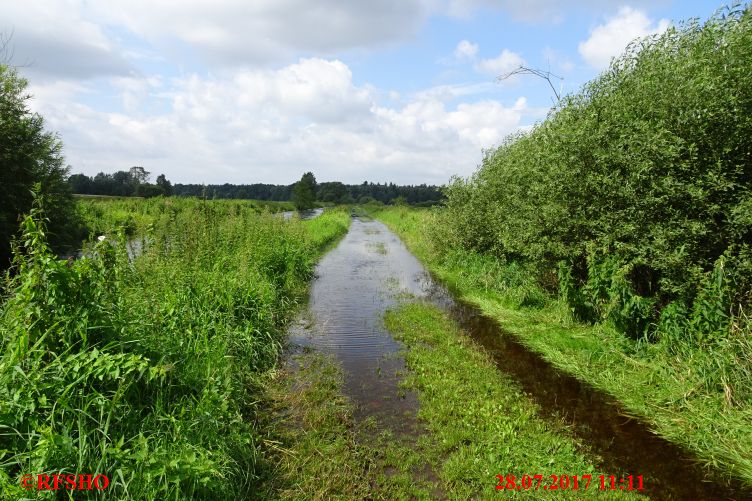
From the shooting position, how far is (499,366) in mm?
8273

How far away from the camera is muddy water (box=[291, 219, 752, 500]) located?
5043mm

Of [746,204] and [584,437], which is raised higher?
[746,204]

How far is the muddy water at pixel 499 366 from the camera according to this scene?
5.04 metres

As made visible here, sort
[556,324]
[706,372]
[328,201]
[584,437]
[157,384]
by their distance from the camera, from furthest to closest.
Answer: [328,201] → [556,324] → [706,372] → [584,437] → [157,384]

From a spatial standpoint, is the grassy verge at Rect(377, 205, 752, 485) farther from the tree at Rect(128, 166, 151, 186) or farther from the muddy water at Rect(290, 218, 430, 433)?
the tree at Rect(128, 166, 151, 186)

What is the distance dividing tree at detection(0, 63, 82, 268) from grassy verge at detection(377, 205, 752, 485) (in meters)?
14.3

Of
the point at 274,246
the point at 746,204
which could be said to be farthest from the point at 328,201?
the point at 746,204

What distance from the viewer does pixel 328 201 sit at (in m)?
140

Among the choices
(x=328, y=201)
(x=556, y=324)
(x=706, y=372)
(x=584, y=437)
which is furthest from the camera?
(x=328, y=201)

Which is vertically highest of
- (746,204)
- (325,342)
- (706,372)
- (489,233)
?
(746,204)

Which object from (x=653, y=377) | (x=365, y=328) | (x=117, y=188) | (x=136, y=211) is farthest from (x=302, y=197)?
(x=653, y=377)

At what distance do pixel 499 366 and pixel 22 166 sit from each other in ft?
56.2

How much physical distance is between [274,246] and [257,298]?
6018mm

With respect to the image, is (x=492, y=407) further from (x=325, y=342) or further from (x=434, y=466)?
(x=325, y=342)
